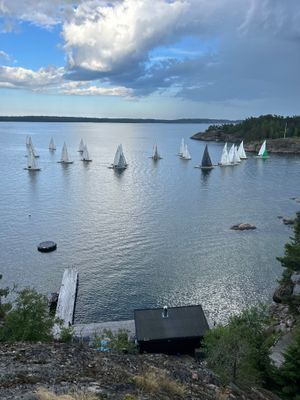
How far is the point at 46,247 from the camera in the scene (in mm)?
50312

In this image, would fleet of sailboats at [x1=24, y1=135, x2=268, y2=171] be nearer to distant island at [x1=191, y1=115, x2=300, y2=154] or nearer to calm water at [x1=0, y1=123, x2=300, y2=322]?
calm water at [x1=0, y1=123, x2=300, y2=322]

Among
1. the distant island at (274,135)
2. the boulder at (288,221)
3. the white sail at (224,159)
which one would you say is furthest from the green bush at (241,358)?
the distant island at (274,135)

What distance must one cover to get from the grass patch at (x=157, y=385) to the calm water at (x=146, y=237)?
2182cm

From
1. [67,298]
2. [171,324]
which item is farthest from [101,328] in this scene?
Answer: [67,298]

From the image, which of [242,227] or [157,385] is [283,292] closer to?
[242,227]

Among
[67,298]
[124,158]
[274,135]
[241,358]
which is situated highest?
[274,135]

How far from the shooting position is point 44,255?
49.3 meters

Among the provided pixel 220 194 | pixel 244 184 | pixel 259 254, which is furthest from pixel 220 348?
pixel 244 184

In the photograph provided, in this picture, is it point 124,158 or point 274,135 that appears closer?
point 124,158

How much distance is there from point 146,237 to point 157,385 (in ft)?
136

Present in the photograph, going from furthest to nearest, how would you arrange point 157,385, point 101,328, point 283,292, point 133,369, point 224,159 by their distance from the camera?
point 224,159 → point 283,292 → point 101,328 → point 133,369 → point 157,385

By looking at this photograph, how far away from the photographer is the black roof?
2904 cm

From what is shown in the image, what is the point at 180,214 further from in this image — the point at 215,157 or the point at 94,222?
the point at 215,157

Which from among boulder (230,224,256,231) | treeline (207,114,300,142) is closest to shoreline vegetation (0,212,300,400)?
boulder (230,224,256,231)
